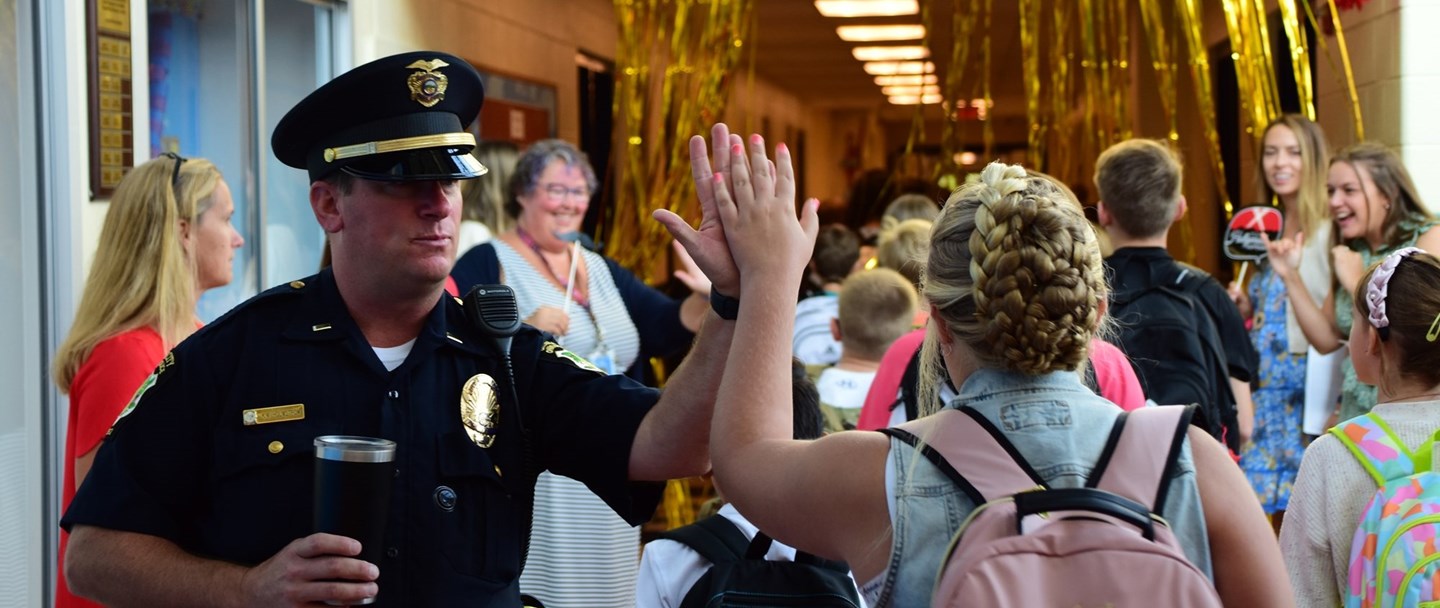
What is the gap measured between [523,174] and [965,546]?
9.92 ft

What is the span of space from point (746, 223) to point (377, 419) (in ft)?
1.85

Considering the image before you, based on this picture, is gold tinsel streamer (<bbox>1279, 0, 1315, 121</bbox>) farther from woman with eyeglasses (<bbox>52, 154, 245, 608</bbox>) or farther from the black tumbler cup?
the black tumbler cup

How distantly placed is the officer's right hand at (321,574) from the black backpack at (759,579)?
0.55m

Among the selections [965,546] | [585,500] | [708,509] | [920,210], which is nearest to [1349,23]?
[920,210]

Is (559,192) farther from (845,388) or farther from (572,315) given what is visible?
(845,388)

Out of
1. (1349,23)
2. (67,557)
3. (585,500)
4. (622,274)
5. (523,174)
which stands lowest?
(585,500)

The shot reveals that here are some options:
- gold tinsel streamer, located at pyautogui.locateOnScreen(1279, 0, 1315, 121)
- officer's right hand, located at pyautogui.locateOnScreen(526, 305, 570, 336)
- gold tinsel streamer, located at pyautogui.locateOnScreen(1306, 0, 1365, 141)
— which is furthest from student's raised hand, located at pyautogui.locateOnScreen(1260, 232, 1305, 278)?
officer's right hand, located at pyautogui.locateOnScreen(526, 305, 570, 336)

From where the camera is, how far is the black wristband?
175 cm

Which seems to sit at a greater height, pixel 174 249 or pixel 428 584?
pixel 174 249

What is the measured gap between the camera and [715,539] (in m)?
2.14

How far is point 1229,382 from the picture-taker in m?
3.60

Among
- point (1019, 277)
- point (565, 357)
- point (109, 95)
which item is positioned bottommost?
point (565, 357)

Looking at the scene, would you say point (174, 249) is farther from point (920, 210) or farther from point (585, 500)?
point (920, 210)

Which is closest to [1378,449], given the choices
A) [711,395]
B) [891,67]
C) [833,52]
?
[711,395]
